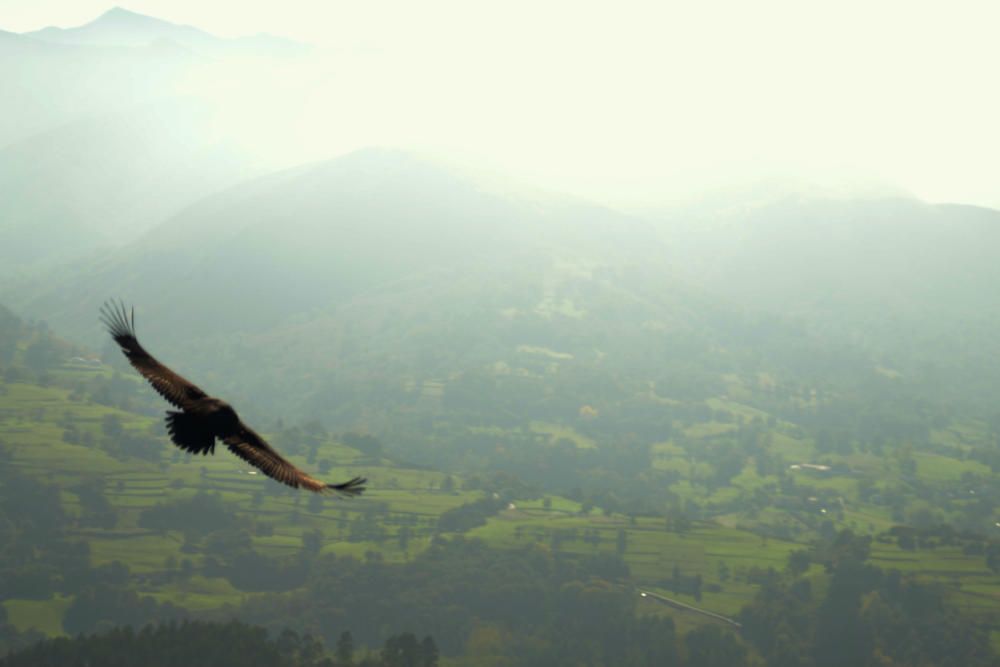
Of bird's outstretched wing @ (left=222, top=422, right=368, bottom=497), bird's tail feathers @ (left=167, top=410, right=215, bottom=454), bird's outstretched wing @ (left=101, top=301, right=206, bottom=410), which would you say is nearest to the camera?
bird's tail feathers @ (left=167, top=410, right=215, bottom=454)

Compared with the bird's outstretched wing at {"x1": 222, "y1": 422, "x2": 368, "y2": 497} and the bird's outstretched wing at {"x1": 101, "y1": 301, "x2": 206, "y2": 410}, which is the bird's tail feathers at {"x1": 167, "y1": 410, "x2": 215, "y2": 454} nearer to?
the bird's outstretched wing at {"x1": 222, "y1": 422, "x2": 368, "y2": 497}

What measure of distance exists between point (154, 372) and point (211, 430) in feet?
9.50

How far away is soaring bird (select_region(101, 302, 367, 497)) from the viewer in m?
13.6

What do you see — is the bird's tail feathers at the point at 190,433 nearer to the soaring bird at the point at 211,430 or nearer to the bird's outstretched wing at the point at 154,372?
the soaring bird at the point at 211,430

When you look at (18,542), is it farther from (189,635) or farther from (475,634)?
(475,634)

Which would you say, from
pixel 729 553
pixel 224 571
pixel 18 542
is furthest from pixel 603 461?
pixel 18 542

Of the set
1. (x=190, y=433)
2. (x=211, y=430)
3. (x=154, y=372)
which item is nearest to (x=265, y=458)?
(x=211, y=430)

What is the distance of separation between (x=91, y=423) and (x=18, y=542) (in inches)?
1503

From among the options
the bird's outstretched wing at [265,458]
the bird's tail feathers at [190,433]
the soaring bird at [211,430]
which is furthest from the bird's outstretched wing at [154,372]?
the bird's outstretched wing at [265,458]

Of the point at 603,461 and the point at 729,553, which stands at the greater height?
the point at 603,461

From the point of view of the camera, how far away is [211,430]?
13844mm

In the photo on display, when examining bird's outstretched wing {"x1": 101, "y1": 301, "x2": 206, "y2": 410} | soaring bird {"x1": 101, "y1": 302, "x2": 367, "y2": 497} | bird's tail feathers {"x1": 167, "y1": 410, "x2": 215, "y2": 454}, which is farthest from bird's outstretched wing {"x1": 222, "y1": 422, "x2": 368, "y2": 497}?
bird's outstretched wing {"x1": 101, "y1": 301, "x2": 206, "y2": 410}

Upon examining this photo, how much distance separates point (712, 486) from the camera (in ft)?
547

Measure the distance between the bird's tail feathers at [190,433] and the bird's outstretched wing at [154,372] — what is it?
0.64 metres
